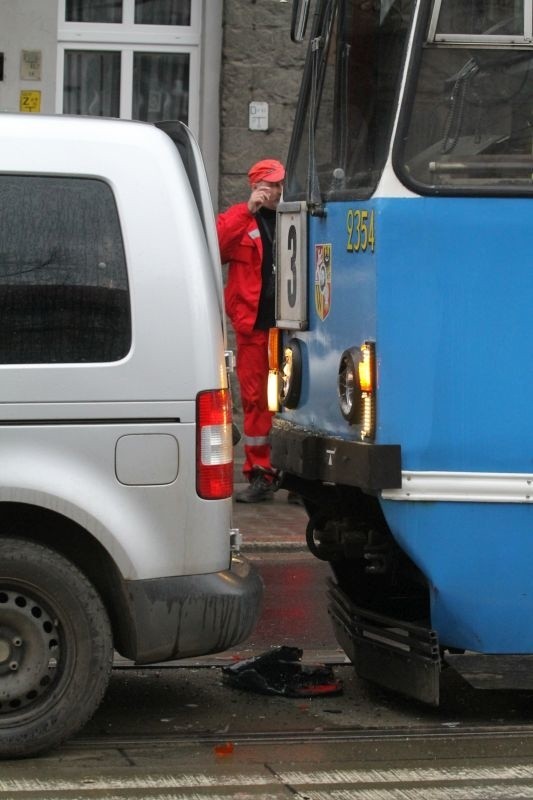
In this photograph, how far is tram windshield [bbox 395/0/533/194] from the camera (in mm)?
5414

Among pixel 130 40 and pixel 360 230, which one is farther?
pixel 130 40

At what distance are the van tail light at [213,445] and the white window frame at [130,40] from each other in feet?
27.2

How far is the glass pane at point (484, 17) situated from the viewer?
213 inches

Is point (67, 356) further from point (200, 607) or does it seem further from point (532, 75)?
point (532, 75)

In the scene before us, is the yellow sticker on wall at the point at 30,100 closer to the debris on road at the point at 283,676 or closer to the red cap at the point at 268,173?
the red cap at the point at 268,173

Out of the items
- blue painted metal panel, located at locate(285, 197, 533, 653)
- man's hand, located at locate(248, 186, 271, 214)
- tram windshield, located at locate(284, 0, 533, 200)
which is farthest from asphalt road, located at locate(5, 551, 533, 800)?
man's hand, located at locate(248, 186, 271, 214)

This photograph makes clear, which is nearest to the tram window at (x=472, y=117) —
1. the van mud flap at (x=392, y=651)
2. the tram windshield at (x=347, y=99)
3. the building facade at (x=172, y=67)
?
the tram windshield at (x=347, y=99)

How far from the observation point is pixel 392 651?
18.7ft

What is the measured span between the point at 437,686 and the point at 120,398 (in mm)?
1506

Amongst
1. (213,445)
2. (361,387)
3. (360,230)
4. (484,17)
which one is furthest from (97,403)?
→ (484,17)

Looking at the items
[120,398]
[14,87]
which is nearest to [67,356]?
[120,398]

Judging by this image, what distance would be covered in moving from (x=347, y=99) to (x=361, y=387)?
1302 mm

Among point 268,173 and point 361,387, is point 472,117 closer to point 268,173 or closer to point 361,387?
point 361,387

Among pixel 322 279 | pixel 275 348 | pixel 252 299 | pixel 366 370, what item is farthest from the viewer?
pixel 252 299
